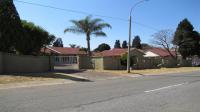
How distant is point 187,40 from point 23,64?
153 feet

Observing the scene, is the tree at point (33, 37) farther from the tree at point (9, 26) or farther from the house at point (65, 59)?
the house at point (65, 59)

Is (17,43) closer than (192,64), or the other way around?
(17,43)

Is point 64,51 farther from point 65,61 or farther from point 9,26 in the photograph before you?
point 9,26

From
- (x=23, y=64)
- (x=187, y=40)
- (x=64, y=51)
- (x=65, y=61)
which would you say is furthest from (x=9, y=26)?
(x=187, y=40)

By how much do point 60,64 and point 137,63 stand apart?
11436 millimetres

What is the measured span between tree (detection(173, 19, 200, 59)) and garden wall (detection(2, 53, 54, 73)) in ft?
137

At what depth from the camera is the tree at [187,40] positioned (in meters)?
69.9

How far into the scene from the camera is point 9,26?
96.4 ft

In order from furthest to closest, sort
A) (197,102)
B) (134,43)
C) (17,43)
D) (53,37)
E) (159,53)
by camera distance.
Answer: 1. (134,43)
2. (159,53)
3. (53,37)
4. (17,43)
5. (197,102)

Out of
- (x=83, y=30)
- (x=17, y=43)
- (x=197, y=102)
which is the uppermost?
(x=83, y=30)

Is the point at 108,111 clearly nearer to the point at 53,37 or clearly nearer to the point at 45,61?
the point at 45,61

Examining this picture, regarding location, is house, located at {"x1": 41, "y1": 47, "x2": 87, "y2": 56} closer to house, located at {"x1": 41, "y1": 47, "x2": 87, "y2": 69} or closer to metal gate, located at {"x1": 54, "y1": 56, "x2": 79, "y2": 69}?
house, located at {"x1": 41, "y1": 47, "x2": 87, "y2": 69}

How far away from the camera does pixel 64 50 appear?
6831cm

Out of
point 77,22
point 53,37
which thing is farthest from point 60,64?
point 77,22
